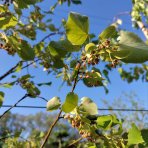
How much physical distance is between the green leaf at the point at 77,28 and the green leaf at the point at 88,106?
21 centimetres

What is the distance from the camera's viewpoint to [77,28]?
2.89ft

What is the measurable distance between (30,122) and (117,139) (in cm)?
5256

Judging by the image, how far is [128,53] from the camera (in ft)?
2.87

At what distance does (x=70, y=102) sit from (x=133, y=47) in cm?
25

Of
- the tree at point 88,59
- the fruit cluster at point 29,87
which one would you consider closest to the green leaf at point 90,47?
the tree at point 88,59

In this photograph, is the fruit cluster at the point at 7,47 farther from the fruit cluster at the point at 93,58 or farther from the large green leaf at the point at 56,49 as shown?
the fruit cluster at the point at 93,58

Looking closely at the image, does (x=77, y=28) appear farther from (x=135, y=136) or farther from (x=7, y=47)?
(x=7, y=47)

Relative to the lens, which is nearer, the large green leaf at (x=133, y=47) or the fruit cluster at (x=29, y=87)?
the large green leaf at (x=133, y=47)

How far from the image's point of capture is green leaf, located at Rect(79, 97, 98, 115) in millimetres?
1036

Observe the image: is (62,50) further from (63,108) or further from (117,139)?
(117,139)

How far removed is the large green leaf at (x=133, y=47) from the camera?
33.4 inches

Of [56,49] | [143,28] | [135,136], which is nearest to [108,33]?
[56,49]

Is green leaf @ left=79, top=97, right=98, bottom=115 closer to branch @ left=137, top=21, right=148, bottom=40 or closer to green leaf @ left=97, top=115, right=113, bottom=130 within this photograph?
green leaf @ left=97, top=115, right=113, bottom=130

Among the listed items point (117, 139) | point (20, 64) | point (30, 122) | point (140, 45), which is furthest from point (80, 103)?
point (30, 122)
